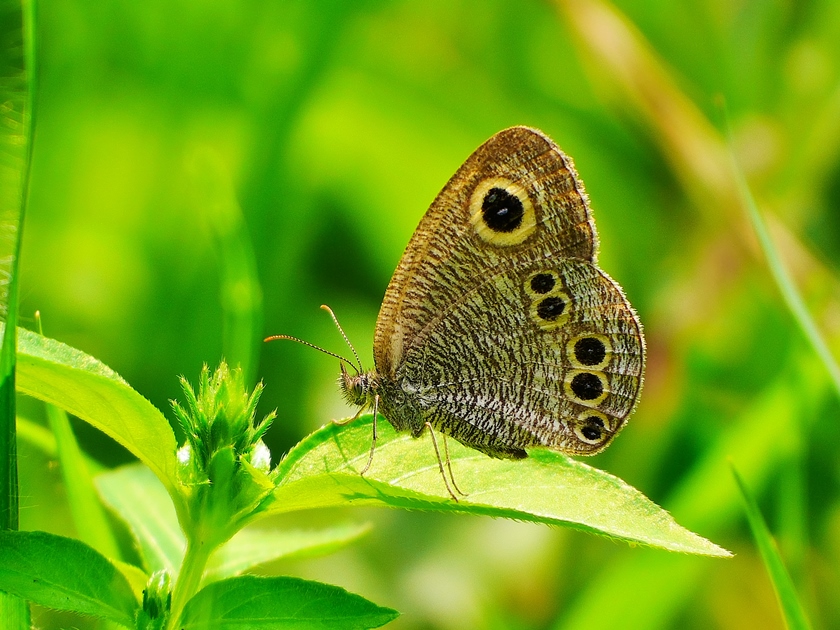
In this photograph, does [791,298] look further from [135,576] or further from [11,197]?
[11,197]

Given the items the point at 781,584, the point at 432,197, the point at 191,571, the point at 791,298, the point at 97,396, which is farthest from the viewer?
the point at 432,197

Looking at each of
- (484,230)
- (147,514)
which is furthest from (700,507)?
(147,514)

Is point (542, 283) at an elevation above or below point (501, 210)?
below

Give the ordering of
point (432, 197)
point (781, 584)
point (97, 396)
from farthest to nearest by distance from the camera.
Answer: point (432, 197), point (781, 584), point (97, 396)

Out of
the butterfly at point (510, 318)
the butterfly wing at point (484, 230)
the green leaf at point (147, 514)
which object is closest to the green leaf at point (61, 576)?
the green leaf at point (147, 514)

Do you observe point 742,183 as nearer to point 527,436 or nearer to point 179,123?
point 527,436

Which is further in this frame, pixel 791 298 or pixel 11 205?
pixel 791 298

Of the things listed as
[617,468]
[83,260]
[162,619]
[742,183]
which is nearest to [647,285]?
[617,468]
